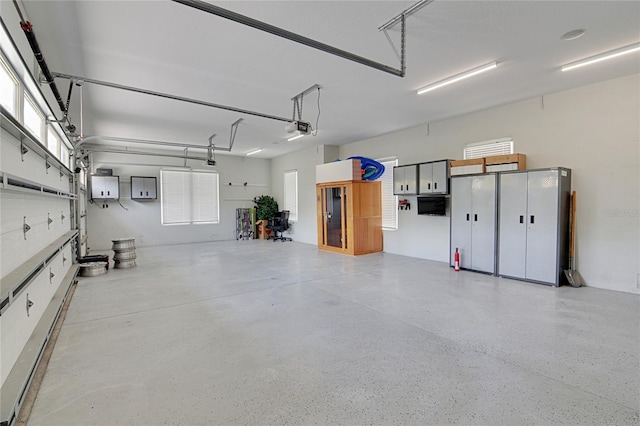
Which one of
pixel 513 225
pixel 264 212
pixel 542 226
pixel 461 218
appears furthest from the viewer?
pixel 264 212

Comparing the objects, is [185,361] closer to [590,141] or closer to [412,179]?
[412,179]

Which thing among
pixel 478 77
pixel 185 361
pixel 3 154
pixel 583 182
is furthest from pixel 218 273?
pixel 583 182

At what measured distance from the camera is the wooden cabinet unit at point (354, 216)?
7652 millimetres

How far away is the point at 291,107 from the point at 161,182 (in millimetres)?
6223

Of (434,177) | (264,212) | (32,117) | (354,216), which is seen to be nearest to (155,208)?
(264,212)

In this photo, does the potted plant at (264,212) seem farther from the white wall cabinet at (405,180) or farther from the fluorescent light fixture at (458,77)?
the fluorescent light fixture at (458,77)

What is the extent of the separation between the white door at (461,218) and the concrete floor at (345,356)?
3.29 ft

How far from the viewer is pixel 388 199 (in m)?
7.83

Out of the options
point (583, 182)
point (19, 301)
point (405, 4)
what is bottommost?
point (19, 301)

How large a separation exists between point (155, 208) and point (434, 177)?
27.2ft

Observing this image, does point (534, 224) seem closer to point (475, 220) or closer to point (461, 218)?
point (475, 220)

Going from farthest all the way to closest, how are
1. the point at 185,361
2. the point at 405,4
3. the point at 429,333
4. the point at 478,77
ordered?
1. the point at 478,77
2. the point at 429,333
3. the point at 405,4
4. the point at 185,361

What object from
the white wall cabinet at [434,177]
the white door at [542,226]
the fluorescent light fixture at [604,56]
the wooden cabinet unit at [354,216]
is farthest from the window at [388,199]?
the fluorescent light fixture at [604,56]

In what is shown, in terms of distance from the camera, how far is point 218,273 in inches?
226
